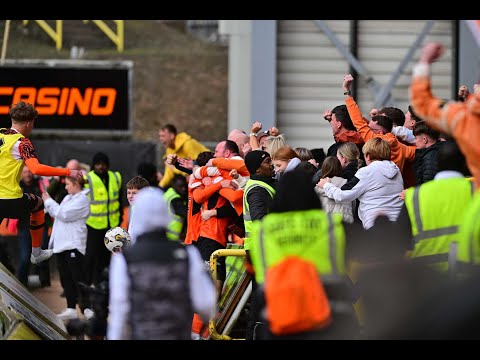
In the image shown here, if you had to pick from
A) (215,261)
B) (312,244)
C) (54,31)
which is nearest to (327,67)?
(215,261)

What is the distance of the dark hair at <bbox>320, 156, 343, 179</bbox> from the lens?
36.9 feet

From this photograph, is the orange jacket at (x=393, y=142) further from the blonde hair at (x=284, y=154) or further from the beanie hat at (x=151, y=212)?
the beanie hat at (x=151, y=212)

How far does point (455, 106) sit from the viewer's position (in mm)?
8922

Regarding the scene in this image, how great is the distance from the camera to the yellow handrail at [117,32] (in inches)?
1220

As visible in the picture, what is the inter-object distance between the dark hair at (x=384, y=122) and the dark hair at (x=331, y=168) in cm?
91

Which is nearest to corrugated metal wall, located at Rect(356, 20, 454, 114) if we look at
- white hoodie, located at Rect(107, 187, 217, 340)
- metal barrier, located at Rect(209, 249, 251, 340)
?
metal barrier, located at Rect(209, 249, 251, 340)

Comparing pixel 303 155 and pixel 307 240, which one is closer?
pixel 307 240

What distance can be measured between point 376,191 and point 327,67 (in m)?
9.31

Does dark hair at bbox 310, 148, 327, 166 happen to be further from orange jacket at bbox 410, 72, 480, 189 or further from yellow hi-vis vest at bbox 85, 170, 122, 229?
orange jacket at bbox 410, 72, 480, 189

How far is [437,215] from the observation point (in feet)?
29.1

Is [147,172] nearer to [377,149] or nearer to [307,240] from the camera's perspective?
[377,149]
